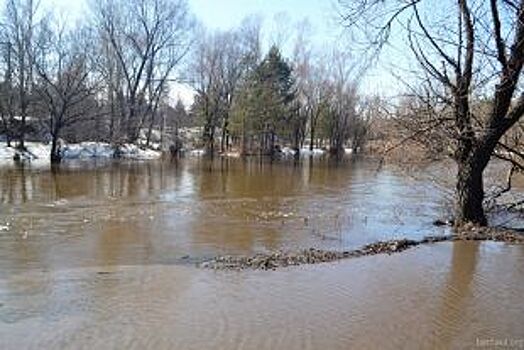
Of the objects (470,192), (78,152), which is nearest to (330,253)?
(470,192)

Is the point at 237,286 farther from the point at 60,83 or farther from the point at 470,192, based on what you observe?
the point at 60,83

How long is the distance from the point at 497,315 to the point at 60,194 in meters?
17.6

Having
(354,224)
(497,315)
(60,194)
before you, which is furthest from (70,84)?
(497,315)

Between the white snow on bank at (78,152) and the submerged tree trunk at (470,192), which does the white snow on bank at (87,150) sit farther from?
the submerged tree trunk at (470,192)

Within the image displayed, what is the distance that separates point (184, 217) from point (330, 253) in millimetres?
6645

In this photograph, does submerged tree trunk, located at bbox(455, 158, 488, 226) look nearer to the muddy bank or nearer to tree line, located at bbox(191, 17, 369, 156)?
the muddy bank

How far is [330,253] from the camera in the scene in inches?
415

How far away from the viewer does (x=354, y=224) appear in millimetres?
15680

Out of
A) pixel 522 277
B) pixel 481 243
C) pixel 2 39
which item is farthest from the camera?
pixel 2 39

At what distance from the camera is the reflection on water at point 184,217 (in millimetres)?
11547

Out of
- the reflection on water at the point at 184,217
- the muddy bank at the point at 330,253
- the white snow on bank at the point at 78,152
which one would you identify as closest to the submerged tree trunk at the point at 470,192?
the muddy bank at the point at 330,253

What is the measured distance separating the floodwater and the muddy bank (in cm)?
34

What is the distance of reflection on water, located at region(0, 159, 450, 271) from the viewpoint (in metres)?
11.5

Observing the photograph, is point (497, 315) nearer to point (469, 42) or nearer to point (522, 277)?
point (522, 277)
